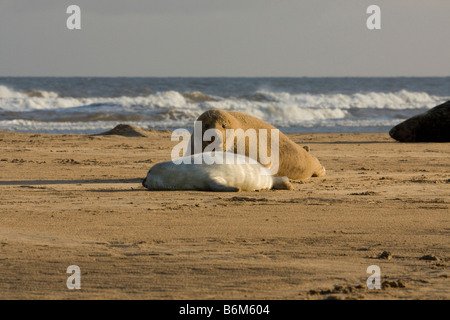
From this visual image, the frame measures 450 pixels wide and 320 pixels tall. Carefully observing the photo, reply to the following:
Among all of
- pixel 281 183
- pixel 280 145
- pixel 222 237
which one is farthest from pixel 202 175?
pixel 222 237

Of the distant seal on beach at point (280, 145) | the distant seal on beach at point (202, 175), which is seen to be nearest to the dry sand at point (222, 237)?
the distant seal on beach at point (202, 175)

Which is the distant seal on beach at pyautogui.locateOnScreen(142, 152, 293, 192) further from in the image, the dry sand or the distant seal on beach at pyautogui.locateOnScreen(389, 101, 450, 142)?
the distant seal on beach at pyautogui.locateOnScreen(389, 101, 450, 142)

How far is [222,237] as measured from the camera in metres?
6.75

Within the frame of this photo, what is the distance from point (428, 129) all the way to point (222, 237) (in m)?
13.8

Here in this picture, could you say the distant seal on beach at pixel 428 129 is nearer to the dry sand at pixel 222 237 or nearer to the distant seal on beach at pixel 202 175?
the dry sand at pixel 222 237

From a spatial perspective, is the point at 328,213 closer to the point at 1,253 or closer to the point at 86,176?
the point at 1,253

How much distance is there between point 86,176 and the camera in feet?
37.6

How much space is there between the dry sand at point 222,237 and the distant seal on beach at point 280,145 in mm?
305

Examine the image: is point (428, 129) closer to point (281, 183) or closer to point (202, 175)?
point (281, 183)

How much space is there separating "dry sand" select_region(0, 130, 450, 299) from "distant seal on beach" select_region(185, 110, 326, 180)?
1.00 ft

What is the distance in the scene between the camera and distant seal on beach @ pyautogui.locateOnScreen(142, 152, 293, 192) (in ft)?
31.2

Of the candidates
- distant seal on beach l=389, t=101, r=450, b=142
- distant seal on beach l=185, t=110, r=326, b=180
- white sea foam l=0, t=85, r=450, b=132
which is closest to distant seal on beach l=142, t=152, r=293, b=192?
distant seal on beach l=185, t=110, r=326, b=180

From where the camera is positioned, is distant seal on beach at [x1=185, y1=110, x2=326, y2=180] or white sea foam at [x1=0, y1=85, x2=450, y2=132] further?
white sea foam at [x1=0, y1=85, x2=450, y2=132]

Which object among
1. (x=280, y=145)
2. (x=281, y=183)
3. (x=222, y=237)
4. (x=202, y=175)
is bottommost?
(x=222, y=237)
